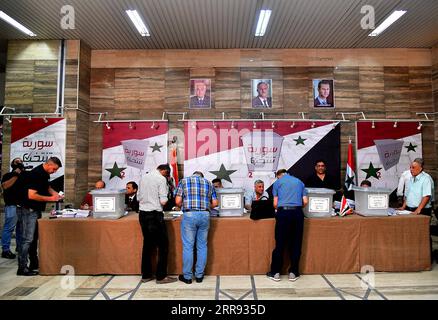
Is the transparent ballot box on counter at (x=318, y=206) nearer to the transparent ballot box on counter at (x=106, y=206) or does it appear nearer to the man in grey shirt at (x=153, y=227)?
the man in grey shirt at (x=153, y=227)

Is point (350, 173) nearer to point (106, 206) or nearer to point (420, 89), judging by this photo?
point (420, 89)

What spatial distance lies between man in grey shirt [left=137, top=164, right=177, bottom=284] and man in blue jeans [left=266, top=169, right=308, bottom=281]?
134 centimetres

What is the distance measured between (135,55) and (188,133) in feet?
6.95

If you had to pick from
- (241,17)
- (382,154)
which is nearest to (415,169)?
(382,154)

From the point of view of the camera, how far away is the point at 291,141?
6.28m

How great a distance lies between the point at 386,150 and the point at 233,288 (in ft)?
15.6

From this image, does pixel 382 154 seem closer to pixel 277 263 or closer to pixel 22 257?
pixel 277 263

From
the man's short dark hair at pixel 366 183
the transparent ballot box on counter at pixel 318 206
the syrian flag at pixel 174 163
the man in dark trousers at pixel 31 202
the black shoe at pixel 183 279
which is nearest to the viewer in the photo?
the black shoe at pixel 183 279

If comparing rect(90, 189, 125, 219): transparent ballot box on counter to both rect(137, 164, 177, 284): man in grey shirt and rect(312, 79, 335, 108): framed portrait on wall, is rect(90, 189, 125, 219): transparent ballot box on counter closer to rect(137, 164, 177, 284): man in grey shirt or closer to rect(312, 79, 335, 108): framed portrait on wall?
rect(137, 164, 177, 284): man in grey shirt

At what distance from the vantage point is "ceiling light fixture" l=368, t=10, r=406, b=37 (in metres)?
4.98

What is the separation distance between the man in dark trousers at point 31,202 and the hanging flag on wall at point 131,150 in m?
2.38

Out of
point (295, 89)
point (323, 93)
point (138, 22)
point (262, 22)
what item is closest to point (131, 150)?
point (138, 22)

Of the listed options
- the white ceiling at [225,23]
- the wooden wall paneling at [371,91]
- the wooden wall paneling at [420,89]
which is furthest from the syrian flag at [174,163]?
the wooden wall paneling at [420,89]

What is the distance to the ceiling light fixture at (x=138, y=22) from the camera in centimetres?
495
